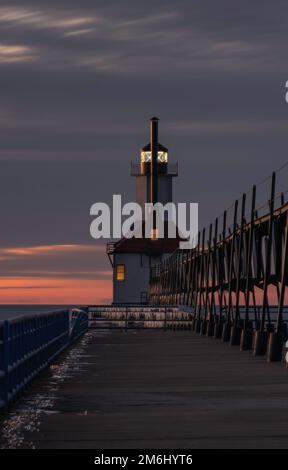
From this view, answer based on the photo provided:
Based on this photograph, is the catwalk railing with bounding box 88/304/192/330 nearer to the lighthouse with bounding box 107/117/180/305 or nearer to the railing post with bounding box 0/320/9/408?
the railing post with bounding box 0/320/9/408

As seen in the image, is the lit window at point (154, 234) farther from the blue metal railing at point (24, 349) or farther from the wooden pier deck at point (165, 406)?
the wooden pier deck at point (165, 406)

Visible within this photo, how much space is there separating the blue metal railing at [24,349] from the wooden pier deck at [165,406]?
43cm

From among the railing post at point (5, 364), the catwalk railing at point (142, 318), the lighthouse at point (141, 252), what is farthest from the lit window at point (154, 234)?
the railing post at point (5, 364)

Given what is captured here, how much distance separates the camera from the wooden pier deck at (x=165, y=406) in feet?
44.9

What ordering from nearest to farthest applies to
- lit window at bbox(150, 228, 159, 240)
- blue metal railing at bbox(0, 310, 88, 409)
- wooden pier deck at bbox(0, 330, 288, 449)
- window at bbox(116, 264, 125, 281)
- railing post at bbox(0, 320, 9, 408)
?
wooden pier deck at bbox(0, 330, 288, 449)
railing post at bbox(0, 320, 9, 408)
blue metal railing at bbox(0, 310, 88, 409)
lit window at bbox(150, 228, 159, 240)
window at bbox(116, 264, 125, 281)

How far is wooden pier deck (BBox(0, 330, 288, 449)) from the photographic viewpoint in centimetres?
1368

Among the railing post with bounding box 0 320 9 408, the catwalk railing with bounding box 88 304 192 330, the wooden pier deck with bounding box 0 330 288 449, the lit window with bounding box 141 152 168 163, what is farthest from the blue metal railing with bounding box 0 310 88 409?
the lit window with bounding box 141 152 168 163

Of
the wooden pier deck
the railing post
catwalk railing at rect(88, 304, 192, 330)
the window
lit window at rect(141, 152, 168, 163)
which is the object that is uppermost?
lit window at rect(141, 152, 168, 163)

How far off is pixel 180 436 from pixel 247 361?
16.6 metres

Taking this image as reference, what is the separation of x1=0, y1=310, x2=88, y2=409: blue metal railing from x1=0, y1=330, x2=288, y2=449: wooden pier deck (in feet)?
1.40

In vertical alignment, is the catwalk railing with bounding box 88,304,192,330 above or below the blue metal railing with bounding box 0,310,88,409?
above

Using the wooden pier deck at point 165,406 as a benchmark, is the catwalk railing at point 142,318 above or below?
above

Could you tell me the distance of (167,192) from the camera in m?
145
